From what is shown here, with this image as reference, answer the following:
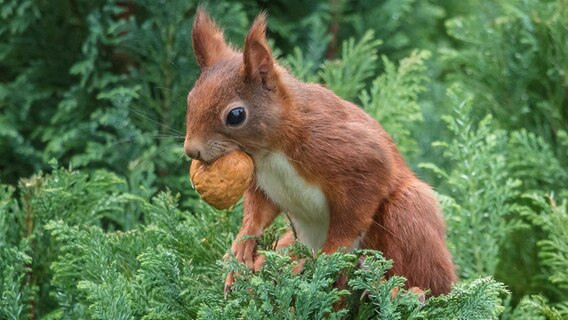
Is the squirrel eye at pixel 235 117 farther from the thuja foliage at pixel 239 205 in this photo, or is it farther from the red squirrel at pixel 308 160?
the thuja foliage at pixel 239 205

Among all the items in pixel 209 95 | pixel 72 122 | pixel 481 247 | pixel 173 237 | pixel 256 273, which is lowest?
pixel 72 122

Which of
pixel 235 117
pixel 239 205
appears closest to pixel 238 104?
pixel 235 117

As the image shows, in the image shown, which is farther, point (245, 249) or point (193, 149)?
point (245, 249)

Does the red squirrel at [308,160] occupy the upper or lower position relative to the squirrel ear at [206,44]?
lower

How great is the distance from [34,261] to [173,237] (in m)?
0.40

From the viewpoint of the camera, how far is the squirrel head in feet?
5.17

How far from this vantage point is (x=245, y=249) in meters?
1.75

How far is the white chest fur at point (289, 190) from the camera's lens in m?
1.65

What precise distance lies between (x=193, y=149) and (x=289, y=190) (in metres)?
0.21

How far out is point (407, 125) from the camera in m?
2.99

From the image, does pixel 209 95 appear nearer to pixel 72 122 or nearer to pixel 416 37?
pixel 72 122

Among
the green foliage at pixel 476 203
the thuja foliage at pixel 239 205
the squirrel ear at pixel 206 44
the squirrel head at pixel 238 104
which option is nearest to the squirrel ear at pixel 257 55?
the squirrel head at pixel 238 104

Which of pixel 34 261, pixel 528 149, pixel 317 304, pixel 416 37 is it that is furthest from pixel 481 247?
pixel 416 37

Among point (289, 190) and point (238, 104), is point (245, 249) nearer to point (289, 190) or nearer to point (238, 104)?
point (289, 190)
